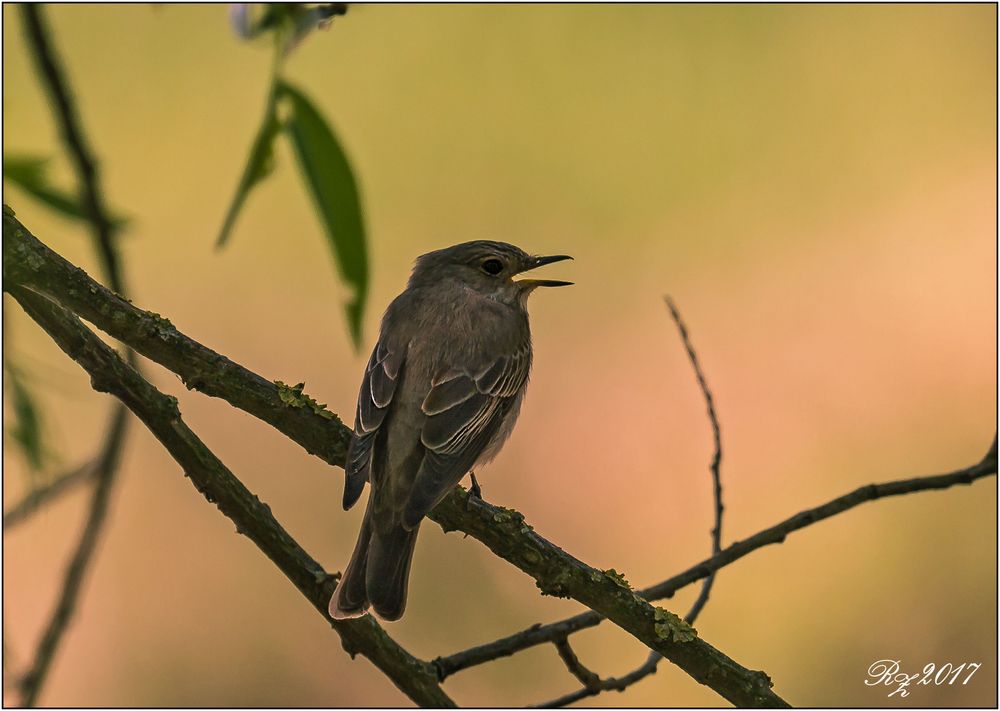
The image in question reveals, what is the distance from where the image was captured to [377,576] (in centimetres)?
364

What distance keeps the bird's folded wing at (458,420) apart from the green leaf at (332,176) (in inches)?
Result: 31.3

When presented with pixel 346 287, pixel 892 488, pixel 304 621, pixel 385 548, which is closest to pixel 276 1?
pixel 346 287

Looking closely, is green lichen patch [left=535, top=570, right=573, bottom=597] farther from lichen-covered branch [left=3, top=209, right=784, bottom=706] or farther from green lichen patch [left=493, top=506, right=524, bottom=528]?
green lichen patch [left=493, top=506, right=524, bottom=528]

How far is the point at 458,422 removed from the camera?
419 centimetres

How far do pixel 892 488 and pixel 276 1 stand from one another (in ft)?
6.96

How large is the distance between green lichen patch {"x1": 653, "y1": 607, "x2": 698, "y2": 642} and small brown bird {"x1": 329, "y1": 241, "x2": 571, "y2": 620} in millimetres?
778

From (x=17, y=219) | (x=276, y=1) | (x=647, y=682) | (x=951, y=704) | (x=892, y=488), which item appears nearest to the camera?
(x=276, y=1)

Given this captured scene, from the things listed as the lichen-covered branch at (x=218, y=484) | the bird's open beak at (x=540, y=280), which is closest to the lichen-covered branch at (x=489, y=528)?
the lichen-covered branch at (x=218, y=484)

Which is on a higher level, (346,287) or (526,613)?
(526,613)

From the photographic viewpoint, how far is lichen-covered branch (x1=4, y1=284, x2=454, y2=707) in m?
2.96

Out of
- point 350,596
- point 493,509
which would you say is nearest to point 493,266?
point 493,509

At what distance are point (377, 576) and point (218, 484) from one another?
2.25ft

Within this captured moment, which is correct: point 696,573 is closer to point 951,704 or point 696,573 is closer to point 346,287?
point 346,287

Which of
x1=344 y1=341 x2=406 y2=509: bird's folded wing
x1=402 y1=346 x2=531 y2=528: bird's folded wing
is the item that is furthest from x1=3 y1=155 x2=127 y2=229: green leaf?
x1=402 y1=346 x2=531 y2=528: bird's folded wing
